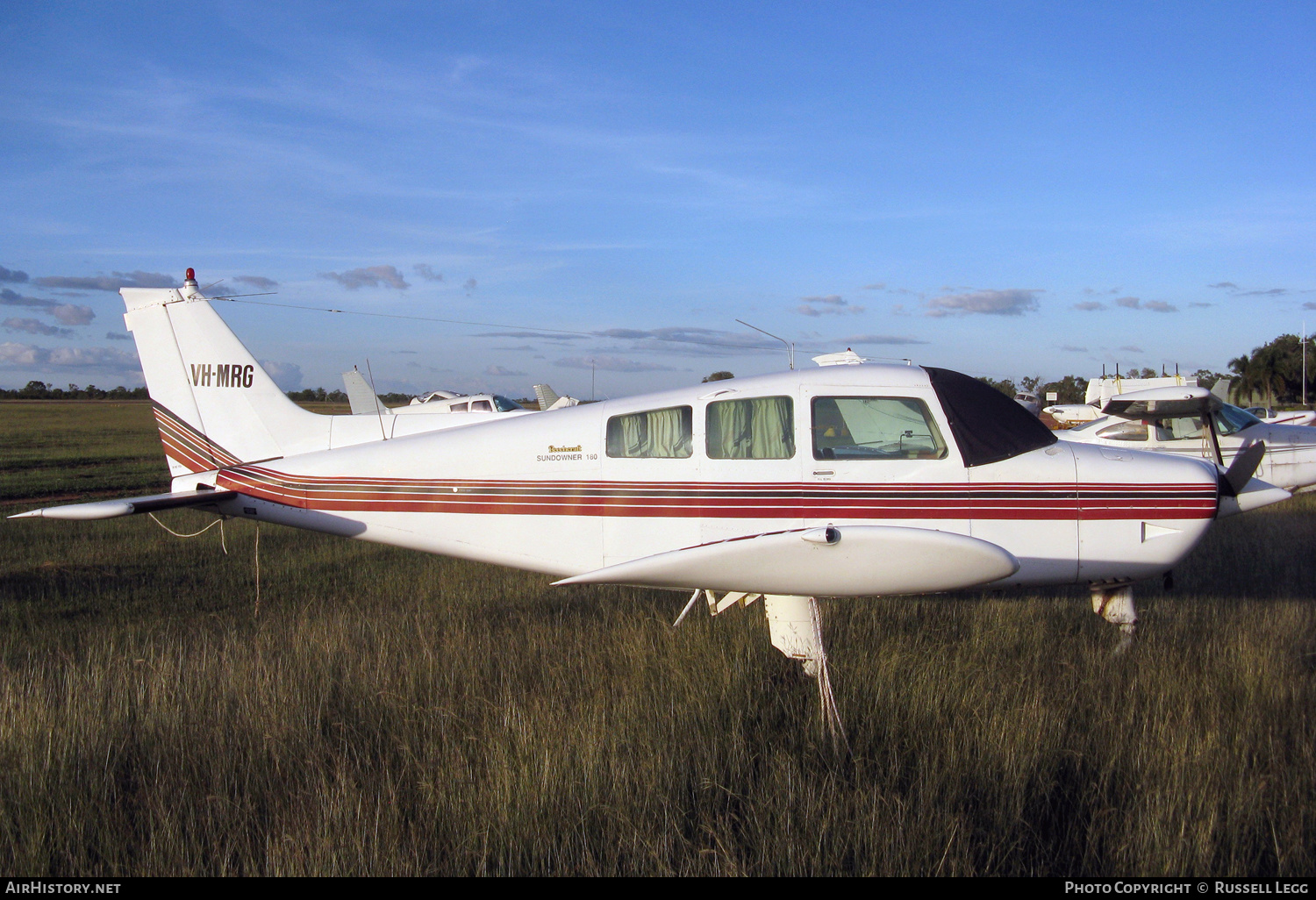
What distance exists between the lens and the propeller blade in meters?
5.72

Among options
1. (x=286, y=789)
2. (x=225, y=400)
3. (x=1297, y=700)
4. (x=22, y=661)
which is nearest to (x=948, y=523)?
(x=1297, y=700)

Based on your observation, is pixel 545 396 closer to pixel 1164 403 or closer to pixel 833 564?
pixel 1164 403

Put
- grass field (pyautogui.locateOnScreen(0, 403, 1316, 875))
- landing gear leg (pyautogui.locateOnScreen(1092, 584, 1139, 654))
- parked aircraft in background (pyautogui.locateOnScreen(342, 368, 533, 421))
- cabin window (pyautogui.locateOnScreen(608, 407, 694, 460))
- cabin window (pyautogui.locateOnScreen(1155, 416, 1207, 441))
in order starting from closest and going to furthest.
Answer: grass field (pyautogui.locateOnScreen(0, 403, 1316, 875)), cabin window (pyautogui.locateOnScreen(608, 407, 694, 460)), landing gear leg (pyautogui.locateOnScreen(1092, 584, 1139, 654)), cabin window (pyautogui.locateOnScreen(1155, 416, 1207, 441)), parked aircraft in background (pyautogui.locateOnScreen(342, 368, 533, 421))

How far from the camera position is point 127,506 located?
5.75 m

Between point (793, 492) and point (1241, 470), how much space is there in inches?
136

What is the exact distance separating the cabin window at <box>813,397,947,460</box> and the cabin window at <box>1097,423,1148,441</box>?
11.0 meters

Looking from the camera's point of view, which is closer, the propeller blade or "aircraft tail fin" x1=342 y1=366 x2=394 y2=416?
the propeller blade

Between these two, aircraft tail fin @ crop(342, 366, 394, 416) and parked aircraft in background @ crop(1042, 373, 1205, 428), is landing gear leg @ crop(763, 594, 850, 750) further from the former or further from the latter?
parked aircraft in background @ crop(1042, 373, 1205, 428)

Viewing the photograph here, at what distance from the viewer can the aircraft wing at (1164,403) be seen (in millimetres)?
11852

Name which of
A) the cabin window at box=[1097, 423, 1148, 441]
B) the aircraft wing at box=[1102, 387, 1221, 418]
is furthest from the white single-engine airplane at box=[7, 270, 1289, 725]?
the cabin window at box=[1097, 423, 1148, 441]

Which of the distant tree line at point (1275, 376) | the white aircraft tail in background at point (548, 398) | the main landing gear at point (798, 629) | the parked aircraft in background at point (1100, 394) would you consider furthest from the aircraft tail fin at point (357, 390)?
the distant tree line at point (1275, 376)

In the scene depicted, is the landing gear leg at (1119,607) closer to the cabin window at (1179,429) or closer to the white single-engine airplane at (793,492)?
the white single-engine airplane at (793,492)

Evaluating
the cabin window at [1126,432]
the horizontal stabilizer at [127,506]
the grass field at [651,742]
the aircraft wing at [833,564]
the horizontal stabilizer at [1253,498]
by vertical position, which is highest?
the cabin window at [1126,432]

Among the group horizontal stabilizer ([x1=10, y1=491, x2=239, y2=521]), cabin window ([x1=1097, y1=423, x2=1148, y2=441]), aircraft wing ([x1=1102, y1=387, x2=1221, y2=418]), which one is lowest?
horizontal stabilizer ([x1=10, y1=491, x2=239, y2=521])
